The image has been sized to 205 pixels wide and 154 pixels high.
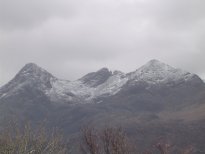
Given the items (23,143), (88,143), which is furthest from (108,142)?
(23,143)

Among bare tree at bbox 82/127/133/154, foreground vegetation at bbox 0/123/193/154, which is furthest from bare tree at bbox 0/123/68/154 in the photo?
bare tree at bbox 82/127/133/154

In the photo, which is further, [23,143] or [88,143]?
[23,143]

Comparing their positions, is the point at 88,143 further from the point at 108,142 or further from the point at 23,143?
the point at 23,143

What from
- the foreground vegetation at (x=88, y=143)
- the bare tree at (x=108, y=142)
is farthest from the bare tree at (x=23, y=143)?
the bare tree at (x=108, y=142)

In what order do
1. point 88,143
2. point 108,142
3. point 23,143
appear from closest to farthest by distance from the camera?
point 88,143, point 108,142, point 23,143

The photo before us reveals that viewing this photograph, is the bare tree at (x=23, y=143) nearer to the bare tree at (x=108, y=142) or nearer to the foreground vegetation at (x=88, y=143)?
the foreground vegetation at (x=88, y=143)

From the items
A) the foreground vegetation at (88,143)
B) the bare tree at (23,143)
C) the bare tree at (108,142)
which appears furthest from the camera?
the bare tree at (23,143)

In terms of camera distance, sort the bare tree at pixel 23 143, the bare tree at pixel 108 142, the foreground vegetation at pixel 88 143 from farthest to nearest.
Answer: the bare tree at pixel 23 143 → the foreground vegetation at pixel 88 143 → the bare tree at pixel 108 142

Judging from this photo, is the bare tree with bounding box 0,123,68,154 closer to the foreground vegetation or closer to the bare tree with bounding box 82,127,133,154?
the foreground vegetation

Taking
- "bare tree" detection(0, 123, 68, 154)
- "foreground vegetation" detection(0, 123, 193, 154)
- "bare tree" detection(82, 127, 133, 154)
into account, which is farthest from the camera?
"bare tree" detection(0, 123, 68, 154)

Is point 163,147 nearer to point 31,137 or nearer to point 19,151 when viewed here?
point 19,151

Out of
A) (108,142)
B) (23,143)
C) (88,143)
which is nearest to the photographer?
(88,143)

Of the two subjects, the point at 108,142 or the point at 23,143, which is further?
the point at 23,143

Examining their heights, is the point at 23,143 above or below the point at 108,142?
above
